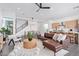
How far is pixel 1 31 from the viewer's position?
213cm

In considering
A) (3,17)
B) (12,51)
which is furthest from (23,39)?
(3,17)

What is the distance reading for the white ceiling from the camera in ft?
6.97

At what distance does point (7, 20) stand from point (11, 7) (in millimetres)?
292

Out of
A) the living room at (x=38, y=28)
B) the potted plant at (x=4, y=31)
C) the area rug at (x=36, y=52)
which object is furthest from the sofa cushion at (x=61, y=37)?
the potted plant at (x=4, y=31)

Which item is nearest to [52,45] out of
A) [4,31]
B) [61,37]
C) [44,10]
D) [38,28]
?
[61,37]

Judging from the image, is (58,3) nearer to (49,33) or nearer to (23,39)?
(49,33)

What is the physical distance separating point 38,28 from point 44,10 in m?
0.41

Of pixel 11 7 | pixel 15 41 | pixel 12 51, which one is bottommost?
pixel 12 51

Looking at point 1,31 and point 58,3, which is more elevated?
point 58,3

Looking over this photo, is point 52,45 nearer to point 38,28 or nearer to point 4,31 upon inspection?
point 38,28

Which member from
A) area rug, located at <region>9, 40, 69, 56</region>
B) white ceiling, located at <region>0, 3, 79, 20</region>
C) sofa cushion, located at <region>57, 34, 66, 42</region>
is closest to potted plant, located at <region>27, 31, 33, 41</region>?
area rug, located at <region>9, 40, 69, 56</region>

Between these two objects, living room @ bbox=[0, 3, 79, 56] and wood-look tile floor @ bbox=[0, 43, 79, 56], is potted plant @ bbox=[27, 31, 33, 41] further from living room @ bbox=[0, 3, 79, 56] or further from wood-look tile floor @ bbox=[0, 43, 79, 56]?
wood-look tile floor @ bbox=[0, 43, 79, 56]

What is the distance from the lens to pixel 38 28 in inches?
86.2

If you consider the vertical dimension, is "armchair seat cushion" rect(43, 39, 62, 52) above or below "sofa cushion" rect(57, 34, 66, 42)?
below
